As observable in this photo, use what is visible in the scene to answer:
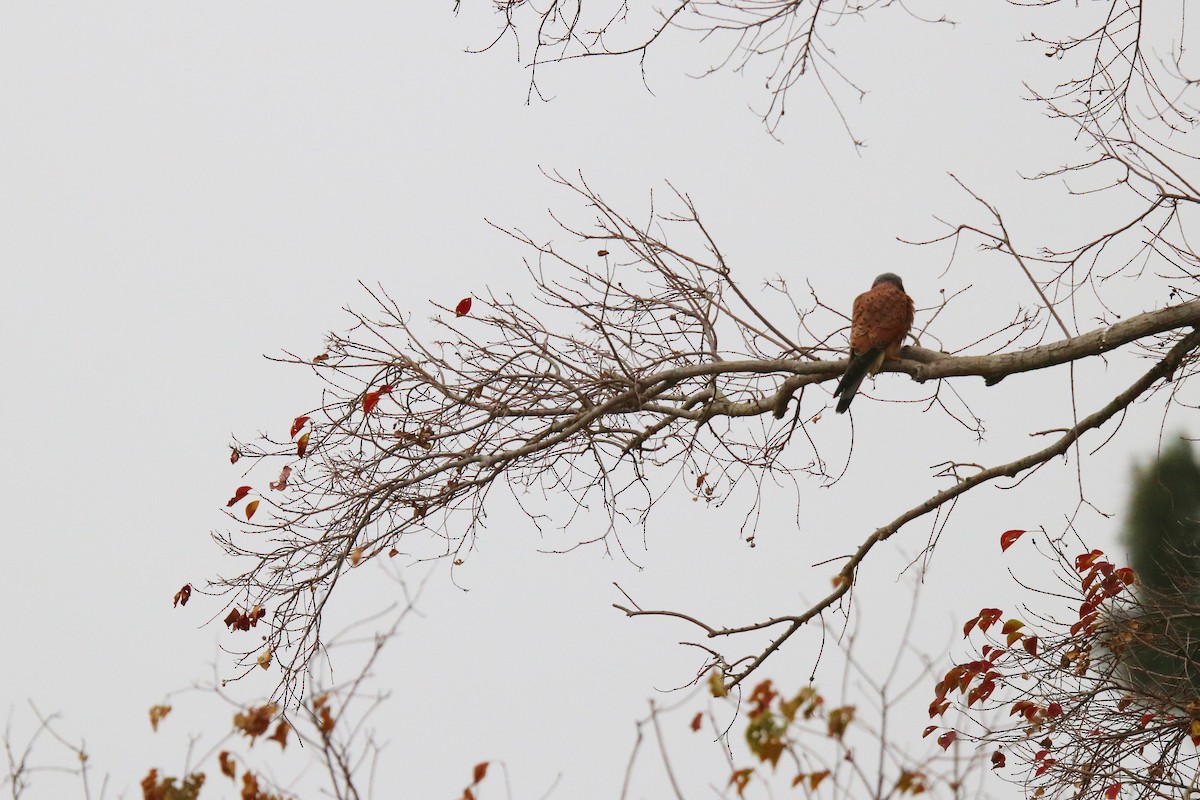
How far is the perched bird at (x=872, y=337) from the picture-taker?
17.5 feet

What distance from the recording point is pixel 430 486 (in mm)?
5207

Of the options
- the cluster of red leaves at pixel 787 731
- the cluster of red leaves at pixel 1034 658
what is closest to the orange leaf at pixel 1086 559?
the cluster of red leaves at pixel 1034 658

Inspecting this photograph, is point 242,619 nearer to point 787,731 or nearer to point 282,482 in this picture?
point 282,482

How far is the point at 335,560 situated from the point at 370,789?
1.34 m

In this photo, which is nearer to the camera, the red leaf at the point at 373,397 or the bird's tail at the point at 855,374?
the red leaf at the point at 373,397

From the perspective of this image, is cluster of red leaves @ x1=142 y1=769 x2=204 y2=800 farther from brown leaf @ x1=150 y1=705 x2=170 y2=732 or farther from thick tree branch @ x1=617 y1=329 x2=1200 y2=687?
thick tree branch @ x1=617 y1=329 x2=1200 y2=687

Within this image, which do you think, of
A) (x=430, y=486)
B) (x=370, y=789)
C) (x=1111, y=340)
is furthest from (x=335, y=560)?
(x=1111, y=340)

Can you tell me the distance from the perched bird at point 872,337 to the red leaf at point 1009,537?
0.90 meters

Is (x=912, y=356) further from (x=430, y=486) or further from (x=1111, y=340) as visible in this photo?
(x=430, y=486)

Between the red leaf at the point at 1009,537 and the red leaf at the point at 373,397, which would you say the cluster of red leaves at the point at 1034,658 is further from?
the red leaf at the point at 373,397

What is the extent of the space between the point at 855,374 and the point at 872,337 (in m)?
Answer: 0.19

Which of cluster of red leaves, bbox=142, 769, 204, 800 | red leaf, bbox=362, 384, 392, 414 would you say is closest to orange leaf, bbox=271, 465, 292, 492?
red leaf, bbox=362, 384, 392, 414

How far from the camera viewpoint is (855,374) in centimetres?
538

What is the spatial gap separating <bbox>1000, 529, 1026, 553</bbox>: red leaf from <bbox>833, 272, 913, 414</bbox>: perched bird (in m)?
0.90
